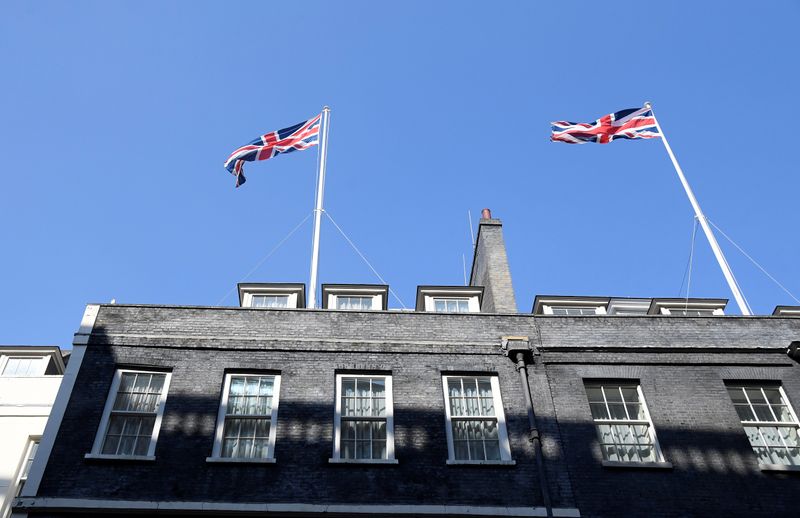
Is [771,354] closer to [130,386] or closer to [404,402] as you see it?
[404,402]

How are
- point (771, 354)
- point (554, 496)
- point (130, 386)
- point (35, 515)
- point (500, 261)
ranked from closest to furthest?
point (35, 515) → point (554, 496) → point (130, 386) → point (771, 354) → point (500, 261)

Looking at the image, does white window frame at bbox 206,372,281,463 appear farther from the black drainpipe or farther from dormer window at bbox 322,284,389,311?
the black drainpipe

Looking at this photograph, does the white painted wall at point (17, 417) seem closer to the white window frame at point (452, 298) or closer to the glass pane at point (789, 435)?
the white window frame at point (452, 298)

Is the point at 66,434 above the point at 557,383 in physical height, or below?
below

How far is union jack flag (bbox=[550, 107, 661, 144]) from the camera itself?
24625 mm

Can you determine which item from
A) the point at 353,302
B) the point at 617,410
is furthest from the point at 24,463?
the point at 617,410

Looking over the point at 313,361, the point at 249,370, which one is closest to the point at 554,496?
the point at 313,361

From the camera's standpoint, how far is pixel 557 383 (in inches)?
675

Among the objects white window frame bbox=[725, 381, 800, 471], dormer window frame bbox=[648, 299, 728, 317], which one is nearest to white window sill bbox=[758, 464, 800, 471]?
white window frame bbox=[725, 381, 800, 471]

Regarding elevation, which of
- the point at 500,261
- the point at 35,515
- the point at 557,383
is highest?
the point at 500,261

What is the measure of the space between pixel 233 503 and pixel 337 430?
2.72 meters

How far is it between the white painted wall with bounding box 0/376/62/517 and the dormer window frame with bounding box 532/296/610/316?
13695 millimetres

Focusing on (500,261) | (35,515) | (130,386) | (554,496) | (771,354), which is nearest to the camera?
(35,515)

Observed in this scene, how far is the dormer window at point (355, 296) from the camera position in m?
20.4
